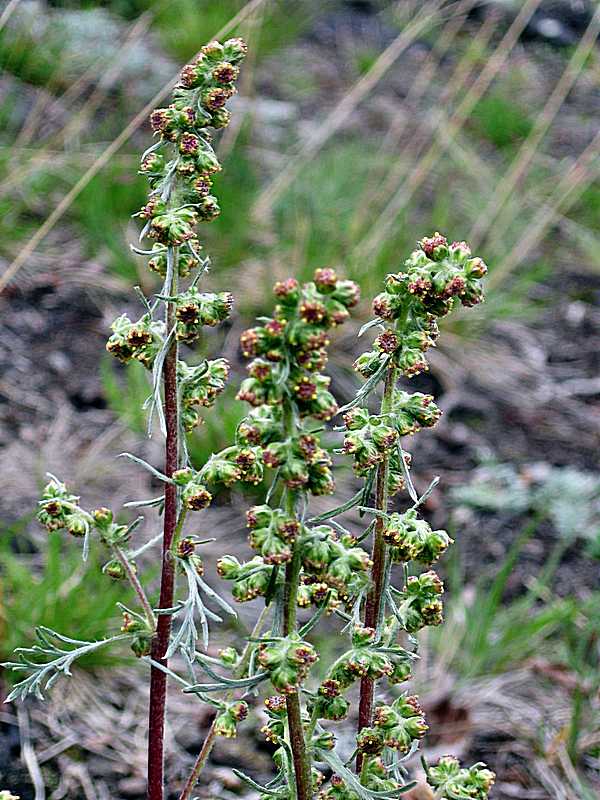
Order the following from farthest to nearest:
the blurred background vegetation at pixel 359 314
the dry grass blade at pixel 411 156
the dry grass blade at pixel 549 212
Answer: the dry grass blade at pixel 411 156
the dry grass blade at pixel 549 212
the blurred background vegetation at pixel 359 314

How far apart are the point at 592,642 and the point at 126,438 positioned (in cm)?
187

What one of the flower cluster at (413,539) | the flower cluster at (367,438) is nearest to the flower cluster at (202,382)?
the flower cluster at (367,438)

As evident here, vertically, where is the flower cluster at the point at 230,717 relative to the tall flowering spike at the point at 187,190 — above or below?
below

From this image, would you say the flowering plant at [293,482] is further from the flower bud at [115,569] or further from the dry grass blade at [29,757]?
the dry grass blade at [29,757]

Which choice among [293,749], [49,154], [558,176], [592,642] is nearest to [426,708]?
[592,642]

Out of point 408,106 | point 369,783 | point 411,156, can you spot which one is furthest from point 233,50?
point 408,106

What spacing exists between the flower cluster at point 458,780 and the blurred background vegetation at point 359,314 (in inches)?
47.2

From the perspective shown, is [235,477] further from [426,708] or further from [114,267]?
[114,267]

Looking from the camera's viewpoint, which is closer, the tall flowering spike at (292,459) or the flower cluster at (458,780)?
the tall flowering spike at (292,459)

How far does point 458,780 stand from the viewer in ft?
4.62

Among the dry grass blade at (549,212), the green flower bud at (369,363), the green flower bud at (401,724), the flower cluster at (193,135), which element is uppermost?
the flower cluster at (193,135)

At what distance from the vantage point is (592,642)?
2973 millimetres

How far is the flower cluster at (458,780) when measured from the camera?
139 centimetres

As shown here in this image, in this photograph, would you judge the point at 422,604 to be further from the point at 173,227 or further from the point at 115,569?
the point at 173,227
